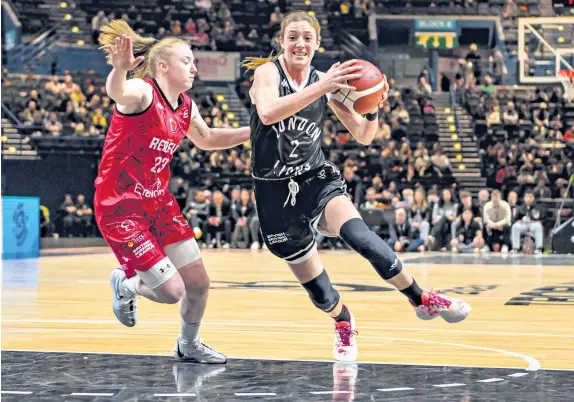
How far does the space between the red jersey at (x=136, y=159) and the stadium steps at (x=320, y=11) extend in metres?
24.4

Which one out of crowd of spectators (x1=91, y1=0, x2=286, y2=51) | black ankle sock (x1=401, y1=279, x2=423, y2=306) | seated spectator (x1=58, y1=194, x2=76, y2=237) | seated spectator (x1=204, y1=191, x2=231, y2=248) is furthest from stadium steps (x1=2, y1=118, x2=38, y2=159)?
black ankle sock (x1=401, y1=279, x2=423, y2=306)

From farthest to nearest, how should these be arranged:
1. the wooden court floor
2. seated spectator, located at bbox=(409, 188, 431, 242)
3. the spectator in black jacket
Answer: the spectator in black jacket → seated spectator, located at bbox=(409, 188, 431, 242) → the wooden court floor

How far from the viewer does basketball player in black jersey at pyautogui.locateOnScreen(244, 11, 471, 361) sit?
545cm

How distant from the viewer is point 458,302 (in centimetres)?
548

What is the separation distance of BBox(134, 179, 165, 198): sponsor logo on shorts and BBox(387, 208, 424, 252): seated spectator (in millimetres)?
13252

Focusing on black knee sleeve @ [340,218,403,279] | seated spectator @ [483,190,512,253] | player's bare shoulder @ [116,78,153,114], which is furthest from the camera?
seated spectator @ [483,190,512,253]

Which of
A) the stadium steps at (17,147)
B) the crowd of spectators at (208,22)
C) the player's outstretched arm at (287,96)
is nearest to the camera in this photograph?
the player's outstretched arm at (287,96)

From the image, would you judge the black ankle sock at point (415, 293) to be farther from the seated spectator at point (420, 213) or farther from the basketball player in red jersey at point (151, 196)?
the seated spectator at point (420, 213)

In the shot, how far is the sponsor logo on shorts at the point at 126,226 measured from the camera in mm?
5285

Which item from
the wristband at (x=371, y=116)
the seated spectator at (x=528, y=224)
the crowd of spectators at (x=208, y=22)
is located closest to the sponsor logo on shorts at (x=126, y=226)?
the wristband at (x=371, y=116)

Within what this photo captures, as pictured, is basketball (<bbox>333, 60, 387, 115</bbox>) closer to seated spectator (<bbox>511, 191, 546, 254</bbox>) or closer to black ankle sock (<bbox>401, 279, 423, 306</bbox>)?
black ankle sock (<bbox>401, 279, 423, 306</bbox>)

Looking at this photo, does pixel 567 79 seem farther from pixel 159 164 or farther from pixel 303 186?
pixel 159 164

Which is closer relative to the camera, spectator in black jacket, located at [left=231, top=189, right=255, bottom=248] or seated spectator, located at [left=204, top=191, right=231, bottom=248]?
spectator in black jacket, located at [left=231, top=189, right=255, bottom=248]

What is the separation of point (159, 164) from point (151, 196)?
A: 177 millimetres
